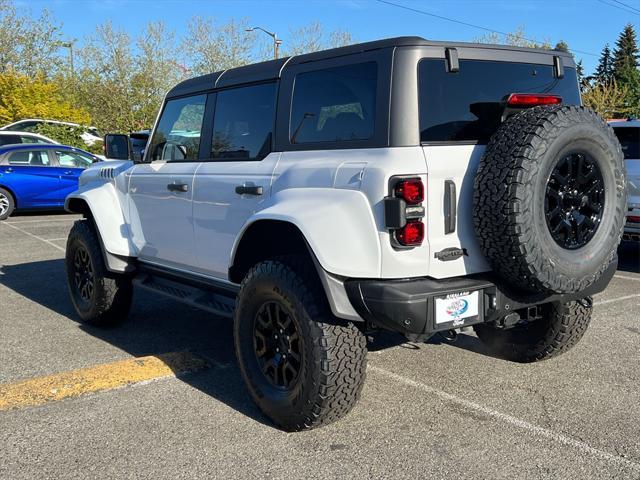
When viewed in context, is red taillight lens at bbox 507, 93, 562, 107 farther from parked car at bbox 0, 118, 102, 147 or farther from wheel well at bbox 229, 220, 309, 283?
parked car at bbox 0, 118, 102, 147

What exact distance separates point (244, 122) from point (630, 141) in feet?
18.3

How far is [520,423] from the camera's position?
11.2 feet

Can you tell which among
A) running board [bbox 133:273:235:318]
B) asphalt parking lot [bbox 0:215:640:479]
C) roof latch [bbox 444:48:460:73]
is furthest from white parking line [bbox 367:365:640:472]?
roof latch [bbox 444:48:460:73]

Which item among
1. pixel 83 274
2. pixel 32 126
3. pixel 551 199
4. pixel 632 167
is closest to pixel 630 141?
pixel 632 167

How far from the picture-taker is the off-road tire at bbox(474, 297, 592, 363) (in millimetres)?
4047

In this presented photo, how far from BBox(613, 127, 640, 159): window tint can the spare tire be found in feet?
16.0

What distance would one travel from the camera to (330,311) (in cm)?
320

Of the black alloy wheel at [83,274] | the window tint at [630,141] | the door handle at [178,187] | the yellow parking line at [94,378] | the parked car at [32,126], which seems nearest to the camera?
the yellow parking line at [94,378]

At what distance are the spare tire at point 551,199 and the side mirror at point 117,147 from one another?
3.13 metres

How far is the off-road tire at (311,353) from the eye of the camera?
313 cm

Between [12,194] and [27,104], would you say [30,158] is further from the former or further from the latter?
[27,104]

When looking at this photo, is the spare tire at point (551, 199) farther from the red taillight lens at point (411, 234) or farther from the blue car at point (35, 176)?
the blue car at point (35, 176)

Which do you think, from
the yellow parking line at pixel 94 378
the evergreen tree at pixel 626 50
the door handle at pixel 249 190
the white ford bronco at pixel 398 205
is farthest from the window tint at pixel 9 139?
the evergreen tree at pixel 626 50

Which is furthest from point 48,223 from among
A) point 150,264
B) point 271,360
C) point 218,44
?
point 218,44
